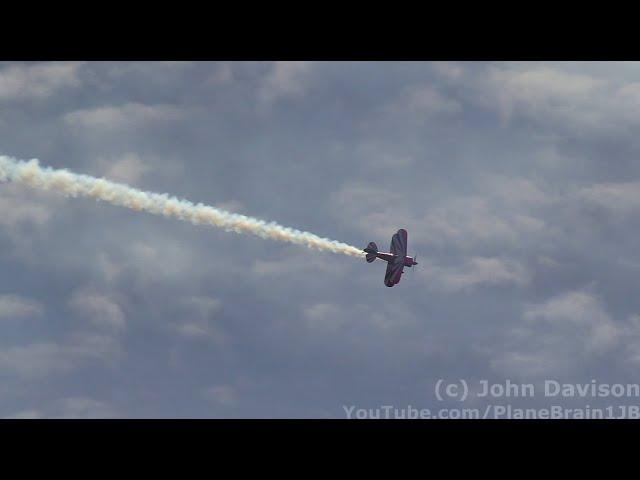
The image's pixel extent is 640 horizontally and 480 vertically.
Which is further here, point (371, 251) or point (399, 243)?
point (399, 243)

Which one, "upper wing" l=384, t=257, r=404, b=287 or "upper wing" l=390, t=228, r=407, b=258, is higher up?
"upper wing" l=390, t=228, r=407, b=258

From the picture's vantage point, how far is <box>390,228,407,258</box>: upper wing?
12875cm

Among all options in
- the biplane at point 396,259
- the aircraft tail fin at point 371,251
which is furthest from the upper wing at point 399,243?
the aircraft tail fin at point 371,251

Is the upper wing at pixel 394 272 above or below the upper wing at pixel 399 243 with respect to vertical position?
below

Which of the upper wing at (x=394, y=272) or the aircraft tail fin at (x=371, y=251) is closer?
the aircraft tail fin at (x=371, y=251)

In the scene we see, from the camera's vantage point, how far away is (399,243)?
12962 centimetres

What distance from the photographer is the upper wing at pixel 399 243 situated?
128750mm

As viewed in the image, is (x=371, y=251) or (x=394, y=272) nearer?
(x=371, y=251)

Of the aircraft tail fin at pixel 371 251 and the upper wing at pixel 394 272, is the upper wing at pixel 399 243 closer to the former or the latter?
the upper wing at pixel 394 272

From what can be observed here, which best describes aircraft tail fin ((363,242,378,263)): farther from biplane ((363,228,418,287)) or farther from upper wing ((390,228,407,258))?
upper wing ((390,228,407,258))

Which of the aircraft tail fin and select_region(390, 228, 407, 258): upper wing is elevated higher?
select_region(390, 228, 407, 258): upper wing

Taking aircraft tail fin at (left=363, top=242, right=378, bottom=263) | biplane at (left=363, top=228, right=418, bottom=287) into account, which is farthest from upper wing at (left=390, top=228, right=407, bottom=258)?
aircraft tail fin at (left=363, top=242, right=378, bottom=263)

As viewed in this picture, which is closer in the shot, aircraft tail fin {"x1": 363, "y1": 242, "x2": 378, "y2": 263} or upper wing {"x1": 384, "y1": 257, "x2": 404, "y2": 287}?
aircraft tail fin {"x1": 363, "y1": 242, "x2": 378, "y2": 263}
